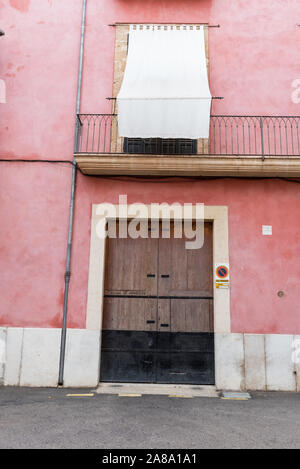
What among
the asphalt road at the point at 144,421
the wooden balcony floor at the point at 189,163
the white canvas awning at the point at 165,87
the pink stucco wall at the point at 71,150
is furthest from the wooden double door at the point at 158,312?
the white canvas awning at the point at 165,87

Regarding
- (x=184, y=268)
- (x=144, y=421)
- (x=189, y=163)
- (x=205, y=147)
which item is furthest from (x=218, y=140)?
(x=144, y=421)

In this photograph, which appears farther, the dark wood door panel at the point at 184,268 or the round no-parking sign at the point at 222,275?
the dark wood door panel at the point at 184,268

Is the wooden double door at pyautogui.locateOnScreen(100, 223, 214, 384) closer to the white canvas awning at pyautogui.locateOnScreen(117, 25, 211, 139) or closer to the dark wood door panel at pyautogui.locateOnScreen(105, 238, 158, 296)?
the dark wood door panel at pyautogui.locateOnScreen(105, 238, 158, 296)

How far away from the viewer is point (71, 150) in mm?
6316

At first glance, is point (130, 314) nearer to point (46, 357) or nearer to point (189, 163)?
point (46, 357)

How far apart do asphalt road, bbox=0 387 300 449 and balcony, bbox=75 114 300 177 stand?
360 centimetres

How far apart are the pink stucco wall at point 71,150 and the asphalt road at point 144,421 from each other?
4.23 ft

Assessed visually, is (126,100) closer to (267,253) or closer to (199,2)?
(199,2)

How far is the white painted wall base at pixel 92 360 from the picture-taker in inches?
220

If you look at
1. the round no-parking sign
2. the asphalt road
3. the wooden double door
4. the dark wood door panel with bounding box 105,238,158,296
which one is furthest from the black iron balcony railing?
the asphalt road

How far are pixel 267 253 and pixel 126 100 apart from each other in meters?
3.54

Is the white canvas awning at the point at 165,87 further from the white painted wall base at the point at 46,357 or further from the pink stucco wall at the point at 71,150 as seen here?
the white painted wall base at the point at 46,357

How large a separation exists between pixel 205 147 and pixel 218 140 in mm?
276
